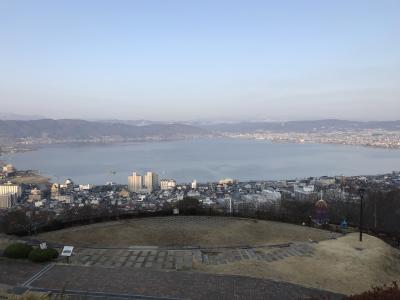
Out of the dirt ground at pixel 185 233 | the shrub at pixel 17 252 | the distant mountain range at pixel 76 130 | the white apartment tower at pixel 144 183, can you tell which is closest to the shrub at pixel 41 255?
the shrub at pixel 17 252

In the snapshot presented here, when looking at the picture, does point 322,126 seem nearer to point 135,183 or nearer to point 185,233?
point 135,183

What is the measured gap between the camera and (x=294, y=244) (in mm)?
10125

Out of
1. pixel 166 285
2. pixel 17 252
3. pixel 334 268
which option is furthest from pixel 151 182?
pixel 166 285

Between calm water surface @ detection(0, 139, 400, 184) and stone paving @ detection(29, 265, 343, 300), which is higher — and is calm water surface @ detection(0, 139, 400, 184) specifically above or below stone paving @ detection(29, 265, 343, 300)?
below

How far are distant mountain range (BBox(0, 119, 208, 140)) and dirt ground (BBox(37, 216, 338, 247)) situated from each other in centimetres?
10949

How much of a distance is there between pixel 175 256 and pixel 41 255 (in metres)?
2.64

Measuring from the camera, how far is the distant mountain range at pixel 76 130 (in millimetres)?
121938

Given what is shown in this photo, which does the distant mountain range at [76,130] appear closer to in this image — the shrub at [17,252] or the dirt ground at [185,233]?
the dirt ground at [185,233]

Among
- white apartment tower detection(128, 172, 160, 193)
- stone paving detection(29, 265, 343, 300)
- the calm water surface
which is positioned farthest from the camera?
the calm water surface

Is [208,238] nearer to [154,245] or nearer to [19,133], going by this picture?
[154,245]

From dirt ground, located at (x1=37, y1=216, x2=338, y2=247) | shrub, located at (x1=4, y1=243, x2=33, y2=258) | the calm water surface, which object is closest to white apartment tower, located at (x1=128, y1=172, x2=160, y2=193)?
the calm water surface

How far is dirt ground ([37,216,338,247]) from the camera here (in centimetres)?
1044

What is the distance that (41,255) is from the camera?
832 centimetres

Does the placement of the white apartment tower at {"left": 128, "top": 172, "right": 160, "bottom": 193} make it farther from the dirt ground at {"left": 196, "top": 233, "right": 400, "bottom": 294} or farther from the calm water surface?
the dirt ground at {"left": 196, "top": 233, "right": 400, "bottom": 294}
